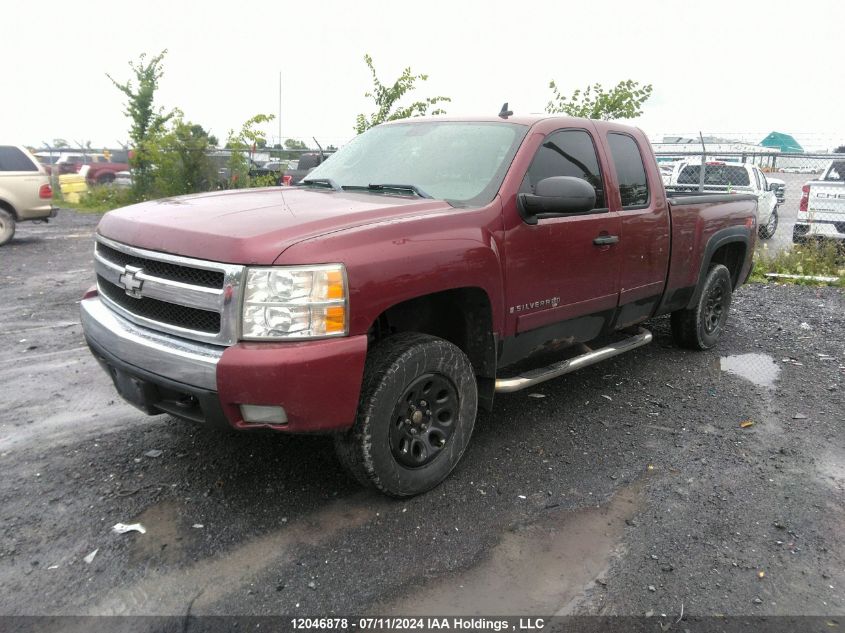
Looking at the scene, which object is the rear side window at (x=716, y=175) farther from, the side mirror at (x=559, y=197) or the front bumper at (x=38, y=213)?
the front bumper at (x=38, y=213)

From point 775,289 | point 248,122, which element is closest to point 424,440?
point 775,289

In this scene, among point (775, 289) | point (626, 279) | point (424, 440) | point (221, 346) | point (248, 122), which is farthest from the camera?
point (248, 122)

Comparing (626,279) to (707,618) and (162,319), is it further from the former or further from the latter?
(162,319)

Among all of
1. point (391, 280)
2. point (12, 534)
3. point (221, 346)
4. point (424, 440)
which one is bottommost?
point (12, 534)

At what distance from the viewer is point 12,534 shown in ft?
9.83

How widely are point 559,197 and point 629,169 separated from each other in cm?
147

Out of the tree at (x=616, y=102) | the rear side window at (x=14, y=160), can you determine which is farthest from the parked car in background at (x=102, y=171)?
the tree at (x=616, y=102)

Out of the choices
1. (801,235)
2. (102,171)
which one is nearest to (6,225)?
(801,235)

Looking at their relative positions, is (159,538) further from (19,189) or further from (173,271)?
(19,189)

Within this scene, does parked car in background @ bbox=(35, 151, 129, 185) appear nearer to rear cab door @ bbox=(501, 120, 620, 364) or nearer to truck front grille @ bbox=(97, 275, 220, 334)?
truck front grille @ bbox=(97, 275, 220, 334)

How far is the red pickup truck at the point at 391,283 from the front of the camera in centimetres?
275

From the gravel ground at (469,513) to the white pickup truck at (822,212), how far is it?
6.37m

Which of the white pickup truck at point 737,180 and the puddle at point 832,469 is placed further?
the white pickup truck at point 737,180

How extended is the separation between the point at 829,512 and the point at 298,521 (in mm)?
2614
